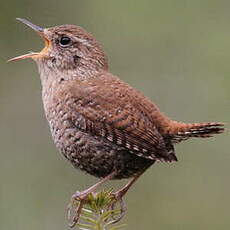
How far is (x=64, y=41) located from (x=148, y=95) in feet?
6.56

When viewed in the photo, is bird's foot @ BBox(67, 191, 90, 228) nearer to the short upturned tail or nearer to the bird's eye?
the short upturned tail

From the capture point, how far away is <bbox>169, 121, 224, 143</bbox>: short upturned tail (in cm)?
→ 594

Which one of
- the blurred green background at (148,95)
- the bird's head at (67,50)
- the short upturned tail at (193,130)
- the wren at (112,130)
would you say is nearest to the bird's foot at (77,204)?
the wren at (112,130)

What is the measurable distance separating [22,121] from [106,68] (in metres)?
1.94

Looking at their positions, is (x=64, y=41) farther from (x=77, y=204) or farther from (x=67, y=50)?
(x=77, y=204)

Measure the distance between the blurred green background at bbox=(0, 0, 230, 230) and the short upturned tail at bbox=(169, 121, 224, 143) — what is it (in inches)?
51.7

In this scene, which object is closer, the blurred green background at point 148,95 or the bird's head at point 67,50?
the bird's head at point 67,50

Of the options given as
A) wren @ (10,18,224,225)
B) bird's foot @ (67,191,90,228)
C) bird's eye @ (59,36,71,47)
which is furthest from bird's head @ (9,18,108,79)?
bird's foot @ (67,191,90,228)

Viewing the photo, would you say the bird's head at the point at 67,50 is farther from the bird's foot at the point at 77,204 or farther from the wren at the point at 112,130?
the bird's foot at the point at 77,204

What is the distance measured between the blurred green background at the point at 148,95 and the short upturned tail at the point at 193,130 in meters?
1.31

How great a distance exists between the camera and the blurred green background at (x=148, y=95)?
748 cm

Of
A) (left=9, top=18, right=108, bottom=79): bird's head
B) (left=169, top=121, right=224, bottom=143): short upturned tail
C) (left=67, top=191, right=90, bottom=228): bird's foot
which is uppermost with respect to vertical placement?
(left=9, top=18, right=108, bottom=79): bird's head

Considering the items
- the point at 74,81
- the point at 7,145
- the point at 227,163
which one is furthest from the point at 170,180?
the point at 74,81

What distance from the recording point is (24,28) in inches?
351
